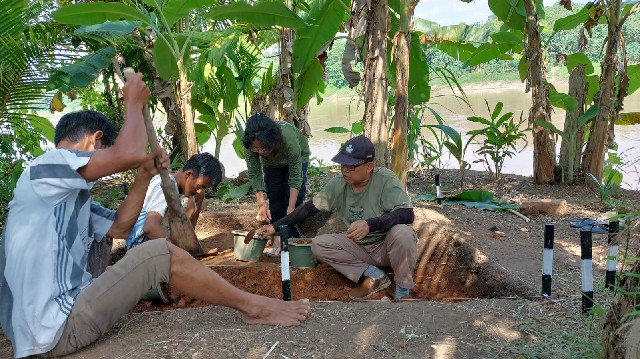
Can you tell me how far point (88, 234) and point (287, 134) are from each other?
7.89 ft

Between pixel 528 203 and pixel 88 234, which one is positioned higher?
pixel 88 234

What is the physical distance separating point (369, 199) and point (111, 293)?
1.98m

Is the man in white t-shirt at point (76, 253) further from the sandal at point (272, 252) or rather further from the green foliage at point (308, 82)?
the green foliage at point (308, 82)

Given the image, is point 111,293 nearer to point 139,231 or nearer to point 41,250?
point 41,250

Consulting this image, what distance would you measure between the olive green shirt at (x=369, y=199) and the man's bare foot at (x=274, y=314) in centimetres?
126

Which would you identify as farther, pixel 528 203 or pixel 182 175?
pixel 528 203

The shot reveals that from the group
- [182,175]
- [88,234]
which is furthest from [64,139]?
[182,175]

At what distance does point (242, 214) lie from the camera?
6168 millimetres

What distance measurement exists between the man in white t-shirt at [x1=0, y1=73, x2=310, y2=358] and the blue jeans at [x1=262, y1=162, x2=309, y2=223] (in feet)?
8.51

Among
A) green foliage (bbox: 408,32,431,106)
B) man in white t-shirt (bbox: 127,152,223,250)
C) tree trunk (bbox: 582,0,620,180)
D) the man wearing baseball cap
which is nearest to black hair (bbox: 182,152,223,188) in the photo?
man in white t-shirt (bbox: 127,152,223,250)

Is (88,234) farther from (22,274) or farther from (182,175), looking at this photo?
(182,175)

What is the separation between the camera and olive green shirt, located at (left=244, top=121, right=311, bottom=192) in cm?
504

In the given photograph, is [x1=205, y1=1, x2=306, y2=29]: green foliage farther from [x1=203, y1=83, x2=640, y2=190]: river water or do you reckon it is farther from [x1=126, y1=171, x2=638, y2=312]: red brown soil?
[x1=126, y1=171, x2=638, y2=312]: red brown soil

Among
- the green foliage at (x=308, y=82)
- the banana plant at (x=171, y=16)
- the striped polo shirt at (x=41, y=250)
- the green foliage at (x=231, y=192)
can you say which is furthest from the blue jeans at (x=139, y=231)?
the green foliage at (x=231, y=192)
